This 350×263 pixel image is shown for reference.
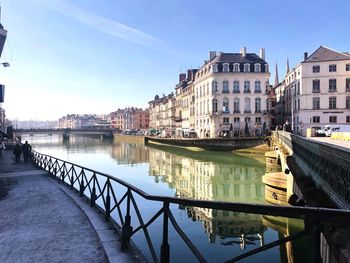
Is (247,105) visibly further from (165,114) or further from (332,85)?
(165,114)

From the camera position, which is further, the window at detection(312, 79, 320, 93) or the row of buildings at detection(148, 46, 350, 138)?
the window at detection(312, 79, 320, 93)

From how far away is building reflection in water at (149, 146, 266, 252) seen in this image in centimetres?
1321

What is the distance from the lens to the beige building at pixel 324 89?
56438 millimetres

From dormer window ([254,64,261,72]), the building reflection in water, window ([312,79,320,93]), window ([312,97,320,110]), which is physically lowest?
the building reflection in water

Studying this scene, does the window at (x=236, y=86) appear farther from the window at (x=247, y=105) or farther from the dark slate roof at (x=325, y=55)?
the dark slate roof at (x=325, y=55)

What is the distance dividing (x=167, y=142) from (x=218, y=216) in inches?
2331

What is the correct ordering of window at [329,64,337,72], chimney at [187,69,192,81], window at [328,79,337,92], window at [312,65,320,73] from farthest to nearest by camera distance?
chimney at [187,69,192,81], window at [312,65,320,73], window at [328,79,337,92], window at [329,64,337,72]

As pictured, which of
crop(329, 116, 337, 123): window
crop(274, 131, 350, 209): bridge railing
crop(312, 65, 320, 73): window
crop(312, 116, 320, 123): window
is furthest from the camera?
crop(312, 116, 320, 123): window

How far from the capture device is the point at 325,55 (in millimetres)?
57469

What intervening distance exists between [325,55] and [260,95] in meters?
13.0

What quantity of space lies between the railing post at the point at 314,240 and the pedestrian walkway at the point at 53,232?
356cm

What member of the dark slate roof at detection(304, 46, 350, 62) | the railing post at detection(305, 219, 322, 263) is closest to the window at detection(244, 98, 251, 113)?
the dark slate roof at detection(304, 46, 350, 62)

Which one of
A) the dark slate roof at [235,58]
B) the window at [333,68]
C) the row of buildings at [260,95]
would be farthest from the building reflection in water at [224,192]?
the dark slate roof at [235,58]

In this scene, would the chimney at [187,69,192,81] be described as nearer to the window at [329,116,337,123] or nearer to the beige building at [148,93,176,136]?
the beige building at [148,93,176,136]
